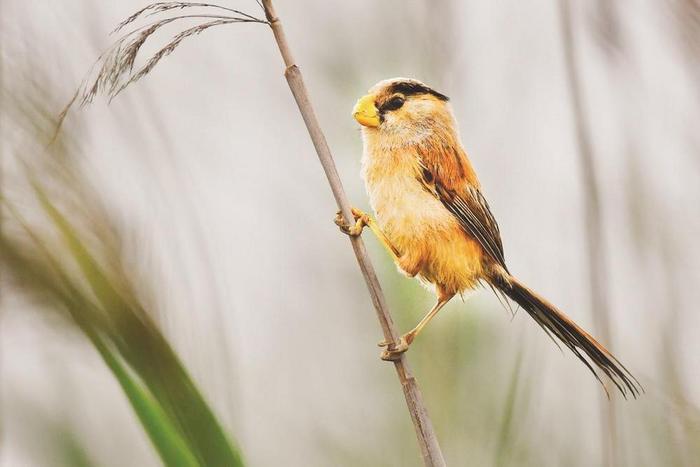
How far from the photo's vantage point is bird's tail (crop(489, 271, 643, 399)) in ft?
2.04

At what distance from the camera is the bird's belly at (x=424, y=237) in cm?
73

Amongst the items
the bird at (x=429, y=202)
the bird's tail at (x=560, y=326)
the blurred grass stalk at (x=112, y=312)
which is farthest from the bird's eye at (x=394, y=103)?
the blurred grass stalk at (x=112, y=312)

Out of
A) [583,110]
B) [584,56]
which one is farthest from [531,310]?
[584,56]

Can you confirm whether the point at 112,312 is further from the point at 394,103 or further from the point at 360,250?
the point at 394,103

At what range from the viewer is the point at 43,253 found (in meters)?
0.38

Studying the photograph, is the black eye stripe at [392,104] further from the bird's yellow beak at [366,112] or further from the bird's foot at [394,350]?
the bird's foot at [394,350]

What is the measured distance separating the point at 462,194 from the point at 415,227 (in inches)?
2.7

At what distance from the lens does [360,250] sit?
0.56 meters

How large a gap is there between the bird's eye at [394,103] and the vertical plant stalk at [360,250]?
20cm

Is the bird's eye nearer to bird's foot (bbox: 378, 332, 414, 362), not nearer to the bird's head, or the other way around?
the bird's head

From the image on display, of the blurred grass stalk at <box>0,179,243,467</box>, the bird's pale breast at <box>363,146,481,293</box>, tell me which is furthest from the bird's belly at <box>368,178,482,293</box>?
the blurred grass stalk at <box>0,179,243,467</box>

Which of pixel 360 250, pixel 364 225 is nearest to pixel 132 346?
pixel 360 250

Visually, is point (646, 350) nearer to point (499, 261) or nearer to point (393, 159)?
point (499, 261)

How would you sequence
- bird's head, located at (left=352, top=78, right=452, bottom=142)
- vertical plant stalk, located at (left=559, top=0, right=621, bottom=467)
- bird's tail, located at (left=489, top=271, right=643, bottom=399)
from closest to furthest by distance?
bird's tail, located at (left=489, top=271, right=643, bottom=399) → bird's head, located at (left=352, top=78, right=452, bottom=142) → vertical plant stalk, located at (left=559, top=0, right=621, bottom=467)
